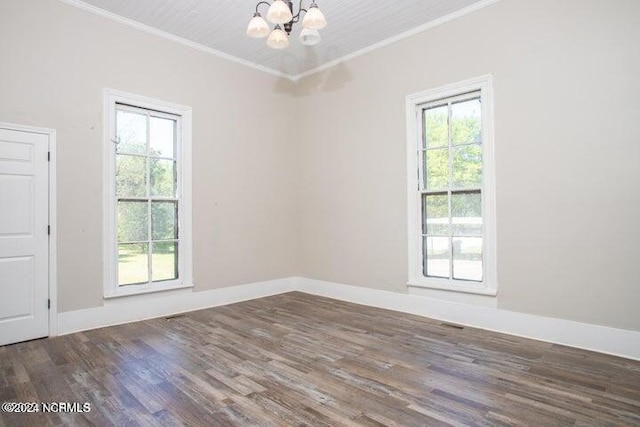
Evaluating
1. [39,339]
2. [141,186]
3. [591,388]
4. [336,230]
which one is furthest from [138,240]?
[591,388]

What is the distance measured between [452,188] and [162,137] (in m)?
3.58

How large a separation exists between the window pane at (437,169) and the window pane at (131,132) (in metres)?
3.42

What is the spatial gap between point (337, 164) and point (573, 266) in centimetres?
309

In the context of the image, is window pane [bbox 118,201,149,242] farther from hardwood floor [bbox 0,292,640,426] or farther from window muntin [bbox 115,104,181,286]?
→ hardwood floor [bbox 0,292,640,426]

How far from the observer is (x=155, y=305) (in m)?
4.33

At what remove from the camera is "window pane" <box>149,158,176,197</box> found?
4455 millimetres

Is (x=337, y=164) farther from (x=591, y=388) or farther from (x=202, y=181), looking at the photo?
(x=591, y=388)

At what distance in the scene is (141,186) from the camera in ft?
14.3

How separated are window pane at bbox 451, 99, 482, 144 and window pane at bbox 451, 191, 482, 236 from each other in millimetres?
611

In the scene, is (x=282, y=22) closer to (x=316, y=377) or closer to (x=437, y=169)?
(x=437, y=169)

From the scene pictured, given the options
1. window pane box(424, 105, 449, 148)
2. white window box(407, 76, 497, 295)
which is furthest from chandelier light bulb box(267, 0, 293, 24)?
window pane box(424, 105, 449, 148)

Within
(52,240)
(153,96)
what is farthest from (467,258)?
(52,240)

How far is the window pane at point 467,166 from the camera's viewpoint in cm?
393

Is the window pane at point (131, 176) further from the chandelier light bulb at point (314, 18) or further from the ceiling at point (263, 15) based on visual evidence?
the chandelier light bulb at point (314, 18)
